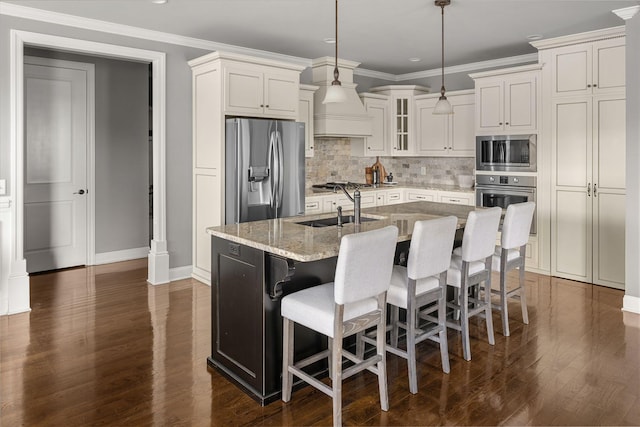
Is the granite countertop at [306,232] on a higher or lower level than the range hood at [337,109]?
lower

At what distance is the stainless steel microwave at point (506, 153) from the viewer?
5340 mm

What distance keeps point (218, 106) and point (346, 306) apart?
2925 mm

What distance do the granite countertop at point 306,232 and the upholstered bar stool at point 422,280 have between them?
19 cm

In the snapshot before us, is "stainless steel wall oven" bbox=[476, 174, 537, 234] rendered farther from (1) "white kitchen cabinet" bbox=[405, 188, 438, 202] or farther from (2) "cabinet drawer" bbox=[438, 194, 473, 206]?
(1) "white kitchen cabinet" bbox=[405, 188, 438, 202]

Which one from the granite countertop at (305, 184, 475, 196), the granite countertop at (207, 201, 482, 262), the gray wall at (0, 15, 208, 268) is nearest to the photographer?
the granite countertop at (207, 201, 482, 262)

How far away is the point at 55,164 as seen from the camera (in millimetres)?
5598

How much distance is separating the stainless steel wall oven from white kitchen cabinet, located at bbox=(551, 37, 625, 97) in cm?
99

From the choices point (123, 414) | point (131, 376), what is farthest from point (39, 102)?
point (123, 414)

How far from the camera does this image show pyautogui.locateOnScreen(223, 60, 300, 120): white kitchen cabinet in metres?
4.66

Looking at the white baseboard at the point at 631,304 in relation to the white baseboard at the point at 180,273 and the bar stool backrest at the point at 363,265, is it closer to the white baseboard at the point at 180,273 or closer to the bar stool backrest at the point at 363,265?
the bar stool backrest at the point at 363,265

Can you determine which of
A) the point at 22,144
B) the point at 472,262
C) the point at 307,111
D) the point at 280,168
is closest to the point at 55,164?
the point at 22,144

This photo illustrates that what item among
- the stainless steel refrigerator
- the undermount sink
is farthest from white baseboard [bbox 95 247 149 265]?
Result: the undermount sink

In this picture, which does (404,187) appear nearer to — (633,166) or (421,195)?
(421,195)

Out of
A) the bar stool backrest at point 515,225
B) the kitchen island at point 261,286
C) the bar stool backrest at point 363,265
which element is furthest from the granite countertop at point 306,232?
the bar stool backrest at point 515,225
